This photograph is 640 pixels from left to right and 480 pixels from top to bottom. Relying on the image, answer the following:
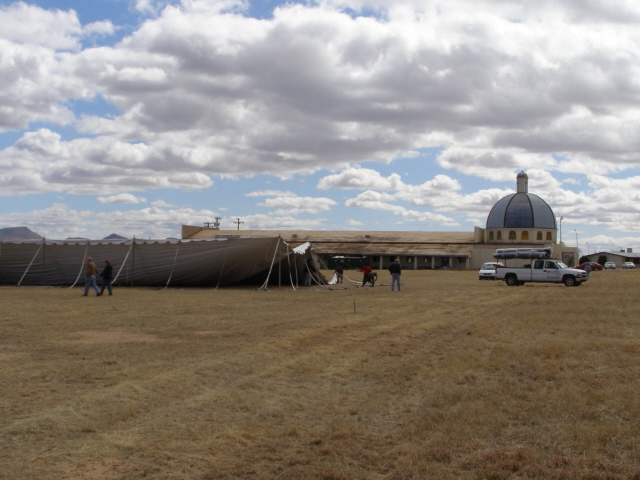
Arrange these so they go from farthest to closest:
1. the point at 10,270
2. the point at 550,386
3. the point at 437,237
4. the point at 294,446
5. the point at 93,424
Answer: the point at 437,237
the point at 10,270
the point at 550,386
the point at 93,424
the point at 294,446

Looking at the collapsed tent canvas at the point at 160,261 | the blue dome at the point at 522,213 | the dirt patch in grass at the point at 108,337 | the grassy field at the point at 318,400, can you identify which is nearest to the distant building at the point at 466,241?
the blue dome at the point at 522,213

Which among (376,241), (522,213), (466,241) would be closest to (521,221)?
(522,213)

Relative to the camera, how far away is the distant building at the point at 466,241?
77.2m

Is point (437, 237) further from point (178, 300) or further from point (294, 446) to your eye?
point (294, 446)

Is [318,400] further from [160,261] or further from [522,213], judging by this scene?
[522,213]

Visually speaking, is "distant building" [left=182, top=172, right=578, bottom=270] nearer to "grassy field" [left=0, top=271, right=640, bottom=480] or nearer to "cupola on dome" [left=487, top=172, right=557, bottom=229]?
"cupola on dome" [left=487, top=172, right=557, bottom=229]

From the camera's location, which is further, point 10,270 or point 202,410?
point 10,270

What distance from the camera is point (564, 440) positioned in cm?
545

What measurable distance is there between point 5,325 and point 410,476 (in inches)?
438

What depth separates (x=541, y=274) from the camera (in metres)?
32.1

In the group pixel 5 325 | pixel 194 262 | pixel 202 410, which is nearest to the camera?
pixel 202 410

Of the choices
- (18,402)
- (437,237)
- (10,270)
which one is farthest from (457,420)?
(437,237)

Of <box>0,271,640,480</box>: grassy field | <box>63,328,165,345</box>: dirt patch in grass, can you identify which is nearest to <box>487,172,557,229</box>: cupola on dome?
<box>0,271,640,480</box>: grassy field

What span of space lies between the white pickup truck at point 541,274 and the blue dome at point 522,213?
50.0 meters
